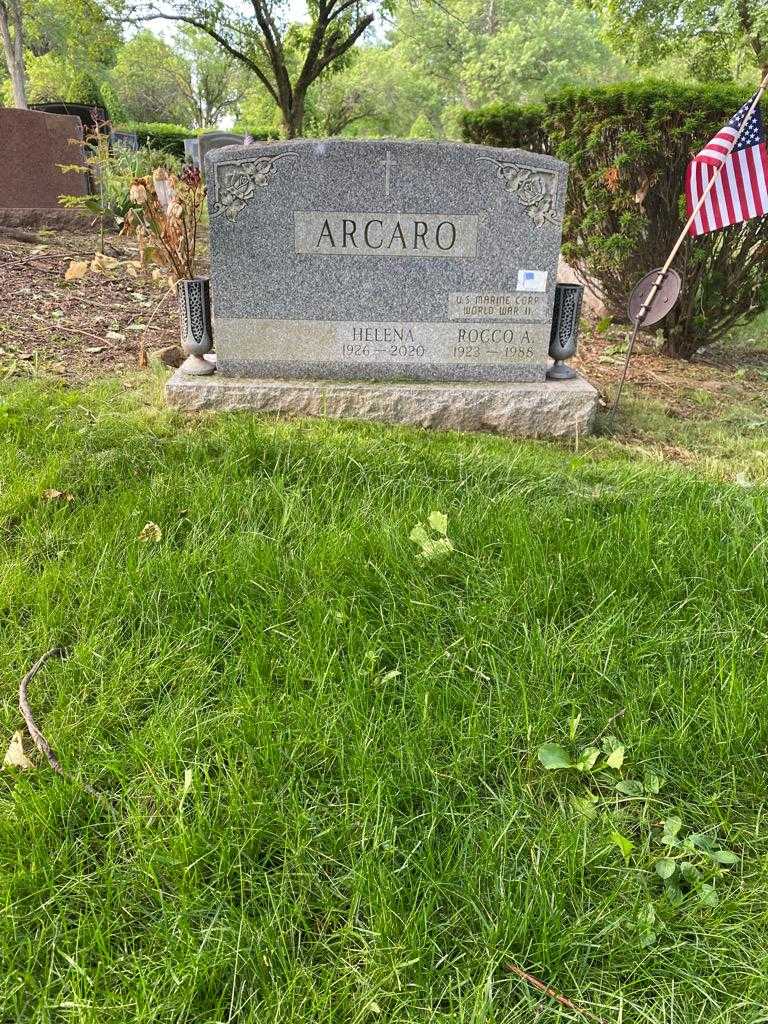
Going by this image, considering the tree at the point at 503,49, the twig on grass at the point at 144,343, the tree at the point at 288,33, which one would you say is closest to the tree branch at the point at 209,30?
the tree at the point at 288,33

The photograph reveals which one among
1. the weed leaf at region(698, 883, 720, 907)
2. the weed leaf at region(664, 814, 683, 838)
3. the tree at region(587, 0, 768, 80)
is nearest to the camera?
the weed leaf at region(698, 883, 720, 907)

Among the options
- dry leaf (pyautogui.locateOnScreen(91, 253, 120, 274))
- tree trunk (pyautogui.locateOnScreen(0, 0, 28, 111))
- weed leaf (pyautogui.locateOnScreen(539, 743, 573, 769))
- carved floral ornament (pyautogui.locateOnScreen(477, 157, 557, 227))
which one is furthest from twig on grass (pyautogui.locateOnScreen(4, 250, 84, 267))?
tree trunk (pyautogui.locateOnScreen(0, 0, 28, 111))

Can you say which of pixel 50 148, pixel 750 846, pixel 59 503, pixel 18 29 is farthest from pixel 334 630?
pixel 18 29

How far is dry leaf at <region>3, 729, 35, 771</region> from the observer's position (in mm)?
1649

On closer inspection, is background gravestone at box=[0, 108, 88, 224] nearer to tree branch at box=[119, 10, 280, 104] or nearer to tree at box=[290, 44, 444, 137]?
tree branch at box=[119, 10, 280, 104]

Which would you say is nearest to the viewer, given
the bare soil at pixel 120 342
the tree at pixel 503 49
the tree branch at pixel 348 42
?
the bare soil at pixel 120 342

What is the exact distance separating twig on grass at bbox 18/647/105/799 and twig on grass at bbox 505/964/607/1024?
91 centimetres

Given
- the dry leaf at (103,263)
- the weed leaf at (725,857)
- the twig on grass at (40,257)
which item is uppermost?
the dry leaf at (103,263)

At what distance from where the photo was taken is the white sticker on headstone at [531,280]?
3861 millimetres

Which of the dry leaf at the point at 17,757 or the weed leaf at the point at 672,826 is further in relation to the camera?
the dry leaf at the point at 17,757

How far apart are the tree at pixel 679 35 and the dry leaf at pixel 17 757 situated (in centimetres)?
1795

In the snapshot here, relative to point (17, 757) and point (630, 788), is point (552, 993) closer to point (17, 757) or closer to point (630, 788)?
point (630, 788)

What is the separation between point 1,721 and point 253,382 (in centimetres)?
246

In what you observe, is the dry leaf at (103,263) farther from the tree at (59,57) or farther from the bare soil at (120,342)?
the tree at (59,57)
